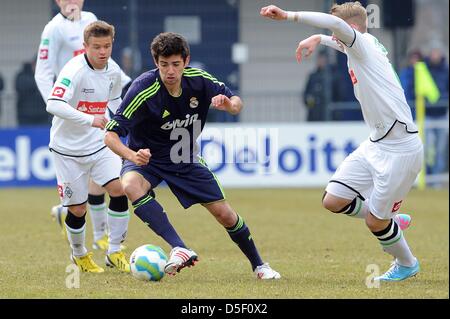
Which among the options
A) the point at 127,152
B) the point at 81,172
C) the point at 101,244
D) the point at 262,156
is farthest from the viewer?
the point at 262,156

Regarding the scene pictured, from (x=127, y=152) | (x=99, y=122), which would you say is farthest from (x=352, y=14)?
(x=99, y=122)

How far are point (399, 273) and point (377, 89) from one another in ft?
4.91

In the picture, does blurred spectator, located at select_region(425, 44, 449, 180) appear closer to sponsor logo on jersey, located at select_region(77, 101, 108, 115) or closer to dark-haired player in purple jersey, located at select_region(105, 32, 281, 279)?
sponsor logo on jersey, located at select_region(77, 101, 108, 115)

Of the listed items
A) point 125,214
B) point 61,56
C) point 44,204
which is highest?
point 61,56

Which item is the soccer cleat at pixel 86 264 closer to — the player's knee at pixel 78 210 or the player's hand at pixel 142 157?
the player's knee at pixel 78 210

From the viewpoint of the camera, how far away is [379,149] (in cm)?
853

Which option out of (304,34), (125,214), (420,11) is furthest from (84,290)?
(420,11)

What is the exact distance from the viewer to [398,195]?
8477 mm

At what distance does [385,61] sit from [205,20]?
13705 millimetres

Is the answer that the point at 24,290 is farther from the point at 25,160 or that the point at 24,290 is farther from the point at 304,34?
the point at 304,34

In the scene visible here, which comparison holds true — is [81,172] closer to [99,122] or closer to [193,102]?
[99,122]

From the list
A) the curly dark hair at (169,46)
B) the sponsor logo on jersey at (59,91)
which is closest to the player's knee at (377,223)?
the curly dark hair at (169,46)

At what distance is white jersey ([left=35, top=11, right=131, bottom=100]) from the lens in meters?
10.9

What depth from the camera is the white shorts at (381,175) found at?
8.44m
